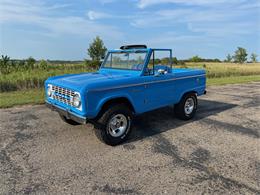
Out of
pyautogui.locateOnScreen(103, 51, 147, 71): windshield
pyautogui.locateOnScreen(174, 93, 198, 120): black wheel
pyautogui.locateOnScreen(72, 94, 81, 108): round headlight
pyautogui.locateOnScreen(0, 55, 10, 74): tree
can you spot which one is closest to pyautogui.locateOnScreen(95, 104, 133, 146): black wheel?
pyautogui.locateOnScreen(72, 94, 81, 108): round headlight

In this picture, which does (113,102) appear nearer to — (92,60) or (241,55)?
(92,60)

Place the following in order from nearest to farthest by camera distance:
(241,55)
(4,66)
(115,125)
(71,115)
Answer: (71,115), (115,125), (4,66), (241,55)

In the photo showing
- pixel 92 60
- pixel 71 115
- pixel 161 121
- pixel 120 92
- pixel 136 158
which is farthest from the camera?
pixel 92 60

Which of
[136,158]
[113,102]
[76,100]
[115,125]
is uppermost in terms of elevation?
[76,100]

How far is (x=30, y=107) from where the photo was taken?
7.18 metres

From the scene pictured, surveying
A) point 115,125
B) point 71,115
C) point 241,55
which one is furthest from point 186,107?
point 241,55

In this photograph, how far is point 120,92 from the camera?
4168 millimetres

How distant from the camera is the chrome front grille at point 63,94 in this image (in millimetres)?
3968

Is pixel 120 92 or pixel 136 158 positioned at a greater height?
pixel 120 92

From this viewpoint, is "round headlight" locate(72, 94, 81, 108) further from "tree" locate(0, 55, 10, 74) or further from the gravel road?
"tree" locate(0, 55, 10, 74)

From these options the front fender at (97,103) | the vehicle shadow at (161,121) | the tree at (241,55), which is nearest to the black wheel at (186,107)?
the vehicle shadow at (161,121)

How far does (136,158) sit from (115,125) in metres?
0.88

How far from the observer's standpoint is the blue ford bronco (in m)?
3.86

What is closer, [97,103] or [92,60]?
[97,103]
